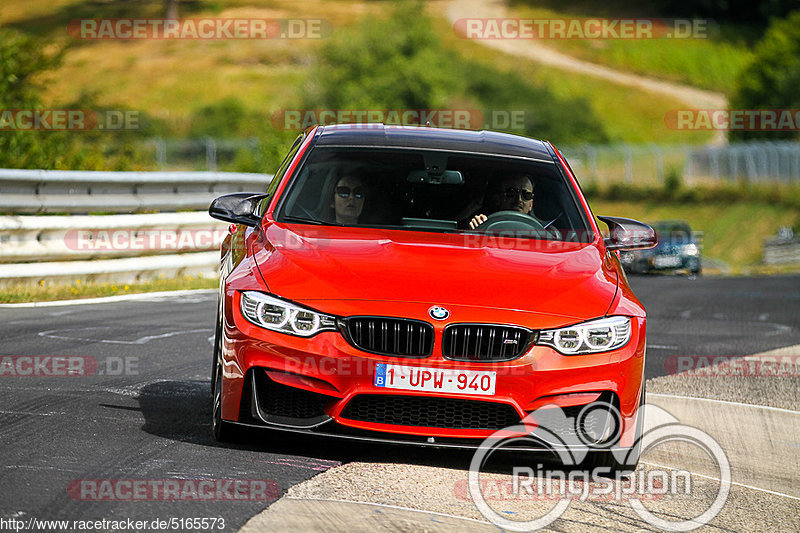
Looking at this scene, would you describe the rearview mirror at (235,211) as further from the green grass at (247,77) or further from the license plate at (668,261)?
the green grass at (247,77)

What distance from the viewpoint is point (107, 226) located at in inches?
532

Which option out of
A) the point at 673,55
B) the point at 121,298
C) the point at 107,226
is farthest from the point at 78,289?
the point at 673,55

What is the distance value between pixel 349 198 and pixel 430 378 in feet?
5.46

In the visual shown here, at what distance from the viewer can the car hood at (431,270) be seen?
5.68 meters

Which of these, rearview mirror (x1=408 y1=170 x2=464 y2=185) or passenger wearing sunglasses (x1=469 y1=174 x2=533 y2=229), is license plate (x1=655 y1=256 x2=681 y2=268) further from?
rearview mirror (x1=408 y1=170 x2=464 y2=185)

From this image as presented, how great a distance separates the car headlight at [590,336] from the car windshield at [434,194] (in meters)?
1.05

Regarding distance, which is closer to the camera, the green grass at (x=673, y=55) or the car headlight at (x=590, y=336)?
the car headlight at (x=590, y=336)

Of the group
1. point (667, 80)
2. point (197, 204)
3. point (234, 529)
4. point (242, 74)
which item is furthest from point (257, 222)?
point (667, 80)

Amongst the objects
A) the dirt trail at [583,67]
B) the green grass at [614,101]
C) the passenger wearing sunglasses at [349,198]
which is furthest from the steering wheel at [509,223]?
the dirt trail at [583,67]

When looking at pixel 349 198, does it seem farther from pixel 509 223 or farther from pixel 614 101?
pixel 614 101

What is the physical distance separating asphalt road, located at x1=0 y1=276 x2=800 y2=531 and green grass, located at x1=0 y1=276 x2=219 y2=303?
2.02ft

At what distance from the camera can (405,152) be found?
7.19 metres

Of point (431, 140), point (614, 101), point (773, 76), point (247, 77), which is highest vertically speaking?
point (773, 76)

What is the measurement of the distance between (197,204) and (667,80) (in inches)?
3213
